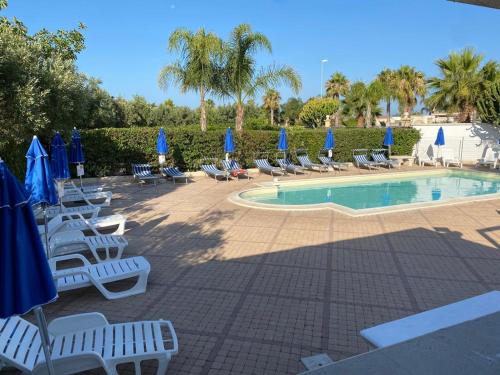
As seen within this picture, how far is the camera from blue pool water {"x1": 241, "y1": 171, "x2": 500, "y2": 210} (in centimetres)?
1309

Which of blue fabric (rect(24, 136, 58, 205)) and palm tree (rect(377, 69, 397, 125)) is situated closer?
blue fabric (rect(24, 136, 58, 205))

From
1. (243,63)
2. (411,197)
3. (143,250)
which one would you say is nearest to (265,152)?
(243,63)

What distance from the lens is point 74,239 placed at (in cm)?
649

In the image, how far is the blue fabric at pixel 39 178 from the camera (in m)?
5.35

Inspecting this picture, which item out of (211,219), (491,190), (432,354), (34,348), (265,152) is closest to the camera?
(432,354)

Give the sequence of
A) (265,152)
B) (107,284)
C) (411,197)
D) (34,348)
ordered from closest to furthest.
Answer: (34,348) < (107,284) < (411,197) < (265,152)

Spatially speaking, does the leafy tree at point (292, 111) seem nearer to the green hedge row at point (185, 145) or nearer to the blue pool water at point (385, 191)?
the green hedge row at point (185, 145)

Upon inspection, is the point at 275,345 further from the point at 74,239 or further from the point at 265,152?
the point at 265,152

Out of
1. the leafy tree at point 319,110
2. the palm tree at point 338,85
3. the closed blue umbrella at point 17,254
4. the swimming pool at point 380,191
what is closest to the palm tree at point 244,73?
the swimming pool at point 380,191

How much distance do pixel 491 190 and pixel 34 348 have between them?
16011 millimetres

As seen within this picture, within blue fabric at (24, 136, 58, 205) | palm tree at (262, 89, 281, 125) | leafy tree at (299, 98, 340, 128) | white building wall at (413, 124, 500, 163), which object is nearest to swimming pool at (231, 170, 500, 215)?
white building wall at (413, 124, 500, 163)

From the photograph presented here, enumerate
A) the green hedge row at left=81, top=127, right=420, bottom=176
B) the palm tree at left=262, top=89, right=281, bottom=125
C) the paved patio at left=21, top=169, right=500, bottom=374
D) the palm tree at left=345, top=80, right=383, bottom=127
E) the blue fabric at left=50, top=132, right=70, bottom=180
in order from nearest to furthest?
1. the paved patio at left=21, top=169, right=500, bottom=374
2. the blue fabric at left=50, top=132, right=70, bottom=180
3. the green hedge row at left=81, top=127, right=420, bottom=176
4. the palm tree at left=345, top=80, right=383, bottom=127
5. the palm tree at left=262, top=89, right=281, bottom=125

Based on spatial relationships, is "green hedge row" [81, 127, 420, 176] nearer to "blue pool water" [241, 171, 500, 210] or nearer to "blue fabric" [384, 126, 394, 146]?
"blue fabric" [384, 126, 394, 146]

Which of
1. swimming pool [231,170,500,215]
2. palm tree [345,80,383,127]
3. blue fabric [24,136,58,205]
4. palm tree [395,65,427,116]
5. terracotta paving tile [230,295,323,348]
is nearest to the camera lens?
terracotta paving tile [230,295,323,348]
